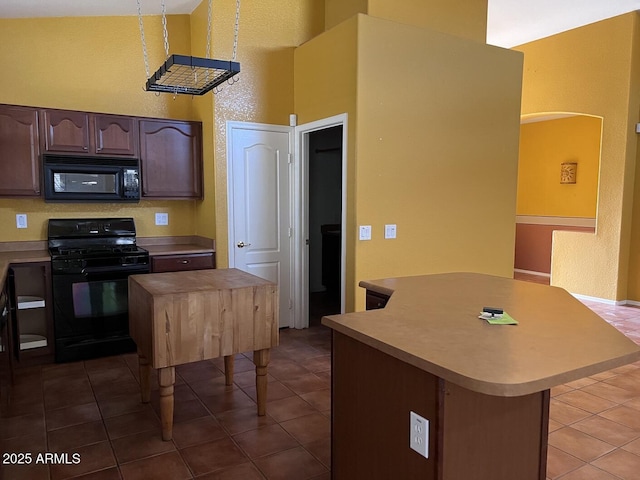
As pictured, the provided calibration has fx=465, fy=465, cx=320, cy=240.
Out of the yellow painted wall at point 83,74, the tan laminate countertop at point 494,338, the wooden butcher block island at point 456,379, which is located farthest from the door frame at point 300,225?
the wooden butcher block island at point 456,379

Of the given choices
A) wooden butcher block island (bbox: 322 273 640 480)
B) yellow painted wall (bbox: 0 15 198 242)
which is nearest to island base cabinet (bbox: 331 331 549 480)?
wooden butcher block island (bbox: 322 273 640 480)

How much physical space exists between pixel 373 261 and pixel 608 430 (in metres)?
1.99

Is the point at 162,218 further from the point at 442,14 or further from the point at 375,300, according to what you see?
the point at 442,14

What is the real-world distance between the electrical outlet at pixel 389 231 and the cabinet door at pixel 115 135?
237 centimetres

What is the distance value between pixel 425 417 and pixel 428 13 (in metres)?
3.92

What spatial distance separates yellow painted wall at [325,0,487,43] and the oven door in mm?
3000

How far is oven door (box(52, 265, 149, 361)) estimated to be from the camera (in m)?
3.80

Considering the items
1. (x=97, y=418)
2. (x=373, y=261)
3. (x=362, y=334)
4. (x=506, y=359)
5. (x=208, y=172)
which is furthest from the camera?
(x=208, y=172)

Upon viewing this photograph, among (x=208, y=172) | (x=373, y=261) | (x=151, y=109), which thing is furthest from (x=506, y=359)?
(x=151, y=109)

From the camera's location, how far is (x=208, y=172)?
4.46 m

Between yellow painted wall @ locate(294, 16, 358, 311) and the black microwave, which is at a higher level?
A: yellow painted wall @ locate(294, 16, 358, 311)

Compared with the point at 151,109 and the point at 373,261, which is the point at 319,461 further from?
the point at 151,109

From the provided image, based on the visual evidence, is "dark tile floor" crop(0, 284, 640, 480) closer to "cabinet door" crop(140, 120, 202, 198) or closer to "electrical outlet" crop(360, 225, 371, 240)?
"electrical outlet" crop(360, 225, 371, 240)

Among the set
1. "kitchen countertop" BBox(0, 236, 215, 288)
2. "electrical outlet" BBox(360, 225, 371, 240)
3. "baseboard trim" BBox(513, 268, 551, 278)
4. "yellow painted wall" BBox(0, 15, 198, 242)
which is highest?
"yellow painted wall" BBox(0, 15, 198, 242)
